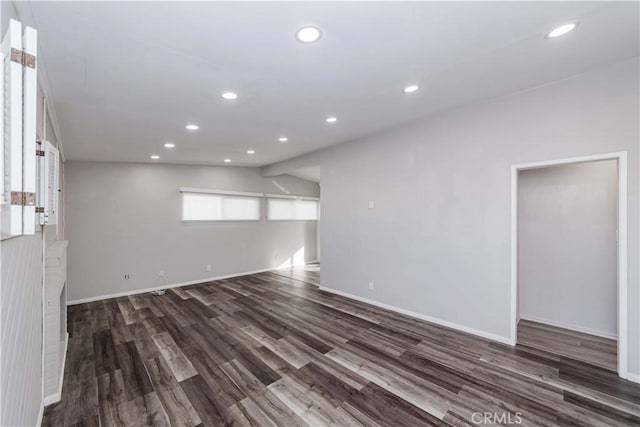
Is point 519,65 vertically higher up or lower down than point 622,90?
higher up

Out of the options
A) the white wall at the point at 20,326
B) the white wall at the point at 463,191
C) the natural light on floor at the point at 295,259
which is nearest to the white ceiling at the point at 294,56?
the white wall at the point at 463,191

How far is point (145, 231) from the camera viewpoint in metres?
5.13

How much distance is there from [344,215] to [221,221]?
298 centimetres

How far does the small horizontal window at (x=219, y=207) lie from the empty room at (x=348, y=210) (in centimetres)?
79

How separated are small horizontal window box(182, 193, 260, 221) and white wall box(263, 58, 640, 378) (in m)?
2.65

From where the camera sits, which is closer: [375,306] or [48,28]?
[48,28]

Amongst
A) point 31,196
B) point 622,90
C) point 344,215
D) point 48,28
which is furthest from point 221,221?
point 622,90

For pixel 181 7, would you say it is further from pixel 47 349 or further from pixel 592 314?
pixel 592 314

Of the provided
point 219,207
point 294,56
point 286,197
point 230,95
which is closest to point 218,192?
point 219,207

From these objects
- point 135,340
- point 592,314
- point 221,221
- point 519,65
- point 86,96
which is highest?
point 519,65

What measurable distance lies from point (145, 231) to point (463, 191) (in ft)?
18.0

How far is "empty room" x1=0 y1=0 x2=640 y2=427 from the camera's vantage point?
1652 mm

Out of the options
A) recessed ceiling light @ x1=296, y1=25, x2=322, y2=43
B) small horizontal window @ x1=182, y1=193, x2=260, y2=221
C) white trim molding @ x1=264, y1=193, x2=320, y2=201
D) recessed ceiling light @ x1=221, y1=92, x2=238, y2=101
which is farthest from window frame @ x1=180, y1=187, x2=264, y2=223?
recessed ceiling light @ x1=296, y1=25, x2=322, y2=43

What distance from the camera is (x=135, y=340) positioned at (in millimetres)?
3090
